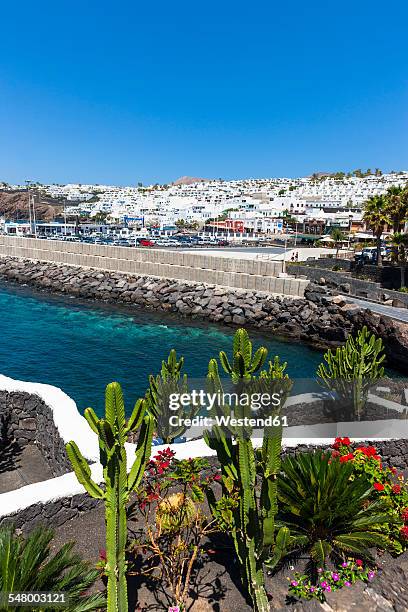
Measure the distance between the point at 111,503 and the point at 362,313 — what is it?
24.0m

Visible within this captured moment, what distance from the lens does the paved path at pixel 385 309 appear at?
23828 millimetres

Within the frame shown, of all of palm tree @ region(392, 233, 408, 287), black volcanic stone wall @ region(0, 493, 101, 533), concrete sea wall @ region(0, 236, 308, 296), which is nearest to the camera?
black volcanic stone wall @ region(0, 493, 101, 533)

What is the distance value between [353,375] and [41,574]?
878cm

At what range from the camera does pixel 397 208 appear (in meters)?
33.7

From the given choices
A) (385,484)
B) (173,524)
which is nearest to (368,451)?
(385,484)

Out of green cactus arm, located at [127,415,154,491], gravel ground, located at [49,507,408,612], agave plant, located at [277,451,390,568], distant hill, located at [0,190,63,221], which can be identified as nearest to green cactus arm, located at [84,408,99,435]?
green cactus arm, located at [127,415,154,491]

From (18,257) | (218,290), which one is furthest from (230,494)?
(18,257)

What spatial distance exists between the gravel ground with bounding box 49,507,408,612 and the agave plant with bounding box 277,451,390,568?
0.40 meters

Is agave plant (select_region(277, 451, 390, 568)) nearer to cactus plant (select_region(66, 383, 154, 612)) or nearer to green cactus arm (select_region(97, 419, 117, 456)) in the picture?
cactus plant (select_region(66, 383, 154, 612))

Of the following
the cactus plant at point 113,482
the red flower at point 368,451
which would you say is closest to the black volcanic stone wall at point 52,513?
the cactus plant at point 113,482

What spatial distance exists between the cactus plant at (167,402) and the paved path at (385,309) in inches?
688

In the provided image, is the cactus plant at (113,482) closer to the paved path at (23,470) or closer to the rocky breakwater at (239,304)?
the paved path at (23,470)

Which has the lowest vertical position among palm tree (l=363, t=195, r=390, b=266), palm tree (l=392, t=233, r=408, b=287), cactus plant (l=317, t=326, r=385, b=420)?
cactus plant (l=317, t=326, r=385, b=420)

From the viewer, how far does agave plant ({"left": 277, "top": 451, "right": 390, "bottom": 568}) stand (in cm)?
587
